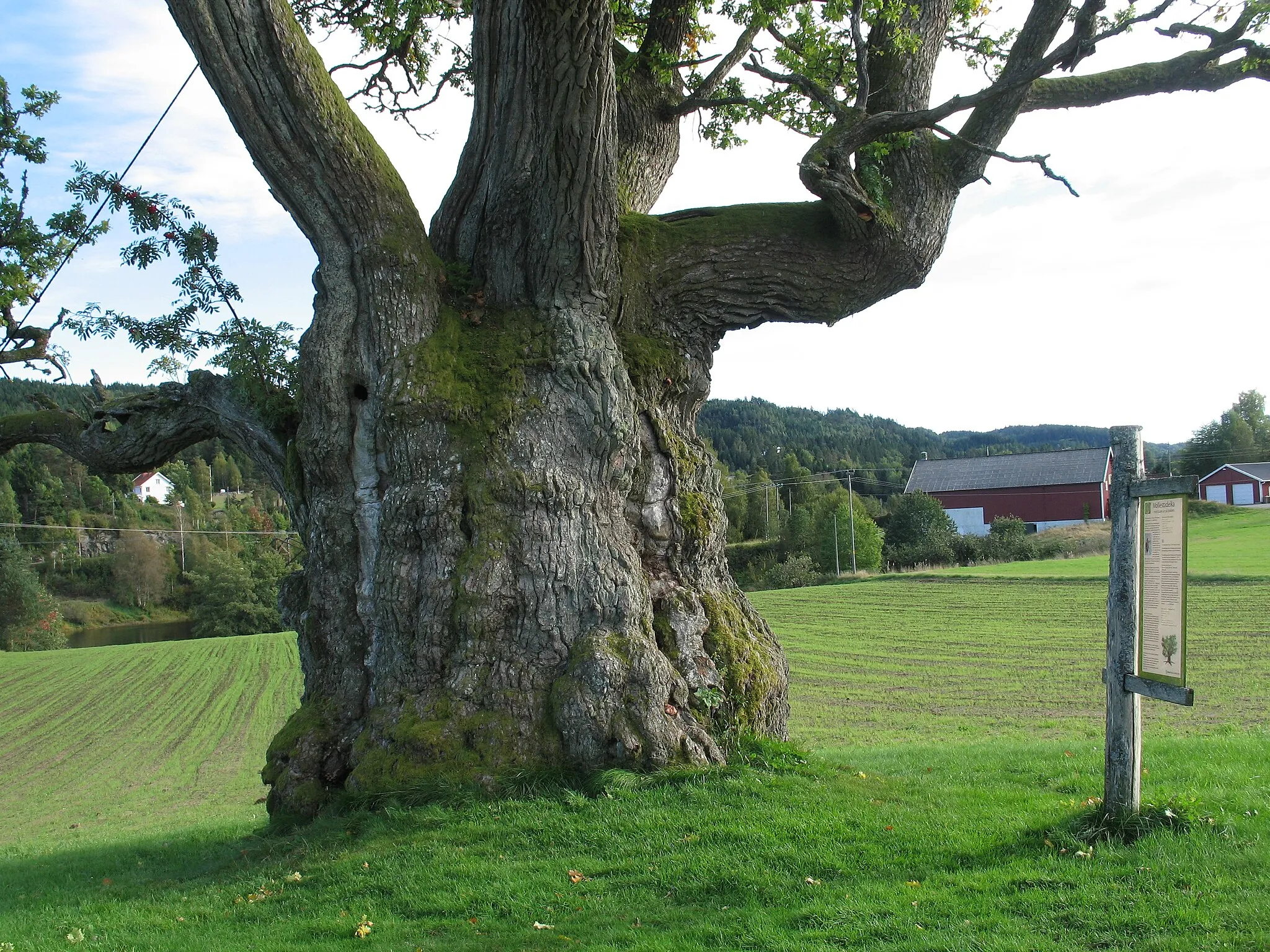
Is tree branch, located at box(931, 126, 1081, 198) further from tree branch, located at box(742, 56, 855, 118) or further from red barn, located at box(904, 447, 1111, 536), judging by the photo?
red barn, located at box(904, 447, 1111, 536)

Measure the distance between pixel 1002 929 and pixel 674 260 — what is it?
6.06 m

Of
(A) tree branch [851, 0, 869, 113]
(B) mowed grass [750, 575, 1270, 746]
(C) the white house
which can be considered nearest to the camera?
(A) tree branch [851, 0, 869, 113]

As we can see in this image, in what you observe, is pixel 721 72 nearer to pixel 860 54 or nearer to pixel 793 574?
pixel 860 54

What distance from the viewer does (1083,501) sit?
75.4 meters

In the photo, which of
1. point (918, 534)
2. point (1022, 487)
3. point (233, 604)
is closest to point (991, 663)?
point (918, 534)

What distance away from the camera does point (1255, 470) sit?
82.1 meters

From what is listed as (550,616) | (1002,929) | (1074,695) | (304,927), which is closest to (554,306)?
(550,616)

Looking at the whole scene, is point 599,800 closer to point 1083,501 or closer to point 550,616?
point 550,616

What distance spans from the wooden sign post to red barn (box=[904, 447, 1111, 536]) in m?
71.8

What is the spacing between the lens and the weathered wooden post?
5.23m

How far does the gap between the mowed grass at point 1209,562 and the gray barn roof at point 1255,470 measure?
16.2m

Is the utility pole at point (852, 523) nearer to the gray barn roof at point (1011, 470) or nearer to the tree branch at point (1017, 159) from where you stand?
the gray barn roof at point (1011, 470)

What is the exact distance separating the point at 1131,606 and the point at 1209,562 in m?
44.1

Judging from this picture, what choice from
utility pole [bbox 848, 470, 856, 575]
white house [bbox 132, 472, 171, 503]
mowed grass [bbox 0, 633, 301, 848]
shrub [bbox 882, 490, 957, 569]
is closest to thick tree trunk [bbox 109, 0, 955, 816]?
mowed grass [bbox 0, 633, 301, 848]
